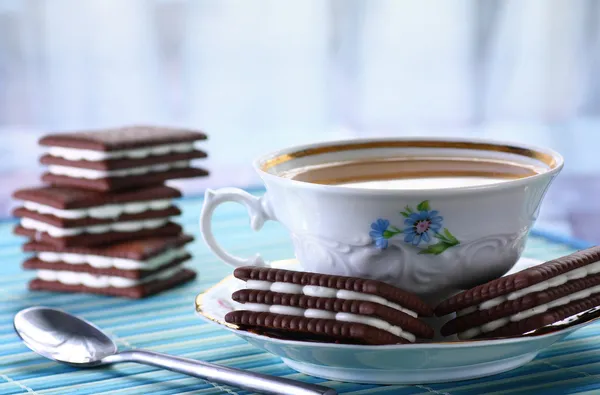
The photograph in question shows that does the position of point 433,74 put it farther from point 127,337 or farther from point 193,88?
point 127,337

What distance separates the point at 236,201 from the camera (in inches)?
35.9

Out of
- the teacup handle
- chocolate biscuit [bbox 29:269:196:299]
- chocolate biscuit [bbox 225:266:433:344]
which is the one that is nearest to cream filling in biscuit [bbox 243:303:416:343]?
chocolate biscuit [bbox 225:266:433:344]

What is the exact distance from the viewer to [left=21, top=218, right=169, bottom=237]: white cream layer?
112 centimetres

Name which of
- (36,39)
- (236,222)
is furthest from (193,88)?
(236,222)

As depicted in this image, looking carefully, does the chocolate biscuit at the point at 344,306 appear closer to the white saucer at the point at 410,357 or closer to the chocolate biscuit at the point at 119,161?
the white saucer at the point at 410,357

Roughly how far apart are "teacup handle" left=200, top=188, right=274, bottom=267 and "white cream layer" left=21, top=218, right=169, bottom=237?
9.5 inches

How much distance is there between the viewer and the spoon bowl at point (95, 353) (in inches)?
28.5

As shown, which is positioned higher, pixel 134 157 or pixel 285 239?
pixel 134 157

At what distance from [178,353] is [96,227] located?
0.99 feet

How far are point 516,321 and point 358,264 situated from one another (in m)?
0.14

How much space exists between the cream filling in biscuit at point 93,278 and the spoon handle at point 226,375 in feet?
0.87

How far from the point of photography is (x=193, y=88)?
3422 millimetres

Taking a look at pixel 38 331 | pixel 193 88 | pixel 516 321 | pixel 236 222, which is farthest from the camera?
pixel 193 88

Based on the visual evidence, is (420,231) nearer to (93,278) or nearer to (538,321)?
(538,321)
